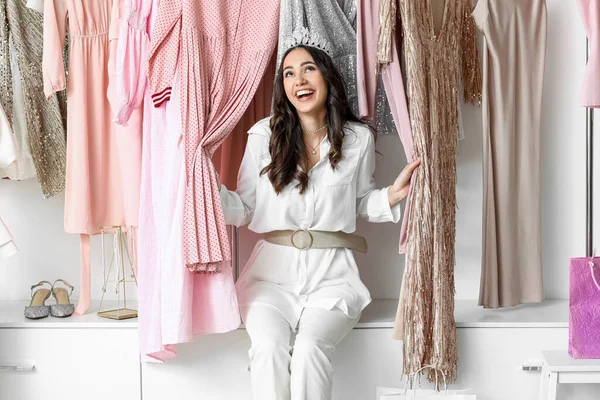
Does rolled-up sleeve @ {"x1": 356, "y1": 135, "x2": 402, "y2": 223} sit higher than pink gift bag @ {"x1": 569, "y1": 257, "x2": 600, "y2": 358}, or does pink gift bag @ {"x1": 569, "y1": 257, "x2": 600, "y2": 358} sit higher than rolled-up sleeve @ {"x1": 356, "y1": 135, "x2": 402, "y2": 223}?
rolled-up sleeve @ {"x1": 356, "y1": 135, "x2": 402, "y2": 223}

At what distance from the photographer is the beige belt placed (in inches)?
109

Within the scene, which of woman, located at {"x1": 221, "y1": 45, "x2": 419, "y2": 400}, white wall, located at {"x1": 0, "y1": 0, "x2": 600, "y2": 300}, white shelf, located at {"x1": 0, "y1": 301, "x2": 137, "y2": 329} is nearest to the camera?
woman, located at {"x1": 221, "y1": 45, "x2": 419, "y2": 400}

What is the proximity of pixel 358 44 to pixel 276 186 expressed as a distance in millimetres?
598

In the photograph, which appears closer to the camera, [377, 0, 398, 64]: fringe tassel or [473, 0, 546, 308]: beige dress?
[377, 0, 398, 64]: fringe tassel

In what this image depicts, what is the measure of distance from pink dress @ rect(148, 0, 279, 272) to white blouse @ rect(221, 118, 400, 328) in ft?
0.41

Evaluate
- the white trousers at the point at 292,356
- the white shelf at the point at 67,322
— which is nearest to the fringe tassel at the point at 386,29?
the white trousers at the point at 292,356

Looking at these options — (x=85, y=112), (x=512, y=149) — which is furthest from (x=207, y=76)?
(x=512, y=149)

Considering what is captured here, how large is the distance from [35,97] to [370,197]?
1361 mm

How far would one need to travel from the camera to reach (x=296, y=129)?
2.83 m

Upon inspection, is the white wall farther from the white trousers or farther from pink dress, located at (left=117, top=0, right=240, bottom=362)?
the white trousers

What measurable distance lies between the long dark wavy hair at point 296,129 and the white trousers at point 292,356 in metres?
0.46

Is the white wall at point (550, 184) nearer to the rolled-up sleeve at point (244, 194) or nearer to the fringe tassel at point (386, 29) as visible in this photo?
the rolled-up sleeve at point (244, 194)

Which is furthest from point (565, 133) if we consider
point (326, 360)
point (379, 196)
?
point (326, 360)

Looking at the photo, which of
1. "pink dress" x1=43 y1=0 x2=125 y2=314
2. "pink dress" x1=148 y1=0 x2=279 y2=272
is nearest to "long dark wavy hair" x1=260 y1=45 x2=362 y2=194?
"pink dress" x1=148 y1=0 x2=279 y2=272
